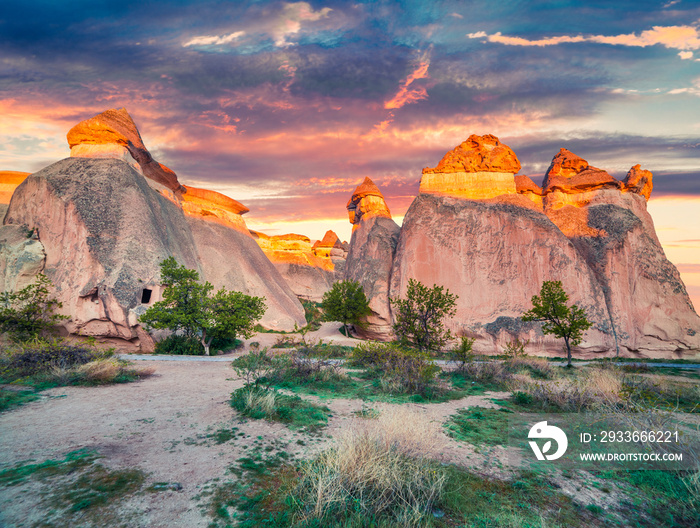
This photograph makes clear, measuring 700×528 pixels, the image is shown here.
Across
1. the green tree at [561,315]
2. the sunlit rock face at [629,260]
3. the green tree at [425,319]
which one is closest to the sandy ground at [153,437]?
the green tree at [425,319]

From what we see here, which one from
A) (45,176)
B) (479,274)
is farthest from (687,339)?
(45,176)

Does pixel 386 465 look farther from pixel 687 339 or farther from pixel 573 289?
pixel 687 339

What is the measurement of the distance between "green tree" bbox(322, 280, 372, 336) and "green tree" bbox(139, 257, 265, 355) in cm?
791

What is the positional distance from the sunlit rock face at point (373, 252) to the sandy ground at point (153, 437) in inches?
623

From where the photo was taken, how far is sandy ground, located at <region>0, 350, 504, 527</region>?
9.81 feet

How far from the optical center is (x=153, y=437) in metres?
4.55

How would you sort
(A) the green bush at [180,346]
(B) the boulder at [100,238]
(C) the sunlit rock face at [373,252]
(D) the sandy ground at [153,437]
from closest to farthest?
(D) the sandy ground at [153,437]
(A) the green bush at [180,346]
(B) the boulder at [100,238]
(C) the sunlit rock face at [373,252]

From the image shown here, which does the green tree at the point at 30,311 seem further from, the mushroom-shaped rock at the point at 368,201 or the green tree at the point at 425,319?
the mushroom-shaped rock at the point at 368,201

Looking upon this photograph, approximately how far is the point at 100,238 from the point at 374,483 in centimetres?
1912

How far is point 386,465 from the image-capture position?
3.50 m

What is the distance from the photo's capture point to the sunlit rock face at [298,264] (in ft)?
146

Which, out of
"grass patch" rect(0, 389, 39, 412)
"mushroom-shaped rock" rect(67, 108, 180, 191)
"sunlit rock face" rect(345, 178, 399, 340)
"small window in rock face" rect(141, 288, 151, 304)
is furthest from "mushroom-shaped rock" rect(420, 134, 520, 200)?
"grass patch" rect(0, 389, 39, 412)

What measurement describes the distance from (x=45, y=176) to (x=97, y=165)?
8.35 ft

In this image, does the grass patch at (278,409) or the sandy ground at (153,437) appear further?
the grass patch at (278,409)
